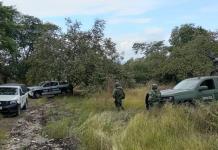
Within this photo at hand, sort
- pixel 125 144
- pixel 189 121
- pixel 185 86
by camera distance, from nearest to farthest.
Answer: pixel 125 144 < pixel 189 121 < pixel 185 86

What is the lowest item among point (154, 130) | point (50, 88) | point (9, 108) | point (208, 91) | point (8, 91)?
point (154, 130)

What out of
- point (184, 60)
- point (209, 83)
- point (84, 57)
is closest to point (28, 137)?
point (209, 83)

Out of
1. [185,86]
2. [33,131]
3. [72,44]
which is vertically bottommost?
[33,131]

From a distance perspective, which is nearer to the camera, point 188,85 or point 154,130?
point 154,130

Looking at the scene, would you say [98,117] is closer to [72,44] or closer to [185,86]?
[185,86]

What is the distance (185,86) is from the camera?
21.3 meters

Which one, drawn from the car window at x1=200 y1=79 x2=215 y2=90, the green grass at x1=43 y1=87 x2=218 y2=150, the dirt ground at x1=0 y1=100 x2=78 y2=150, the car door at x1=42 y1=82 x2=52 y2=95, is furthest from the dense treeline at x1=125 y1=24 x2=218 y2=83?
the green grass at x1=43 y1=87 x2=218 y2=150

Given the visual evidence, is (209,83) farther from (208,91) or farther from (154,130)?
(154,130)

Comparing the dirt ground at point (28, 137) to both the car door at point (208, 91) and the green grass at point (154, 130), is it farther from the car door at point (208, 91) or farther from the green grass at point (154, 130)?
the car door at point (208, 91)

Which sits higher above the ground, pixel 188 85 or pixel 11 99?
pixel 188 85

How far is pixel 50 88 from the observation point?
1698 inches

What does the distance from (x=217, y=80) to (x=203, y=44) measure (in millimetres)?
29147

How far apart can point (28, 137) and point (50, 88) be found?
25.3 m

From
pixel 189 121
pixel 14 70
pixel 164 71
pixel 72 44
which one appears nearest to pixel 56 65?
pixel 72 44
